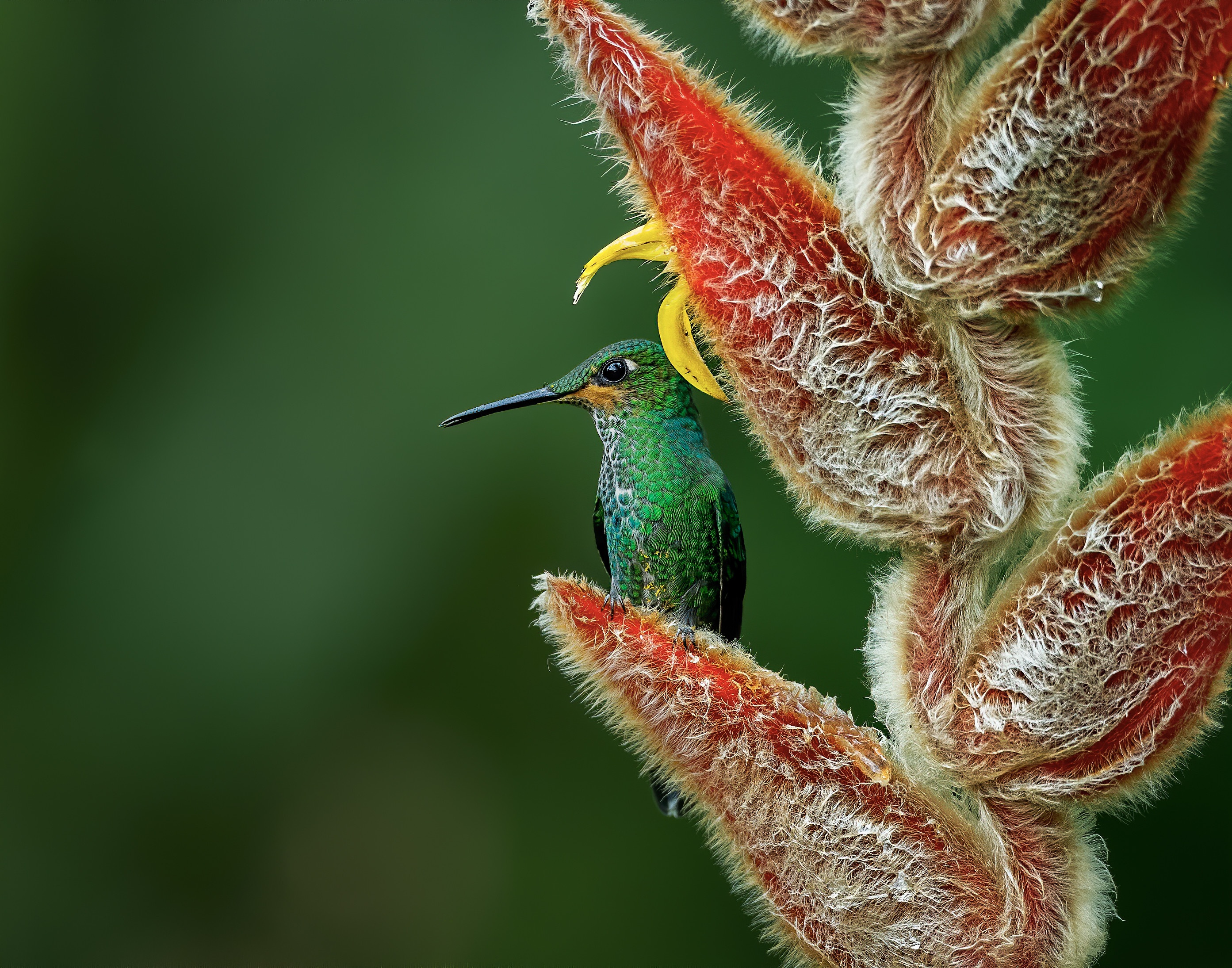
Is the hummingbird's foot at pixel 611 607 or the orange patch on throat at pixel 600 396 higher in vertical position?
the orange patch on throat at pixel 600 396

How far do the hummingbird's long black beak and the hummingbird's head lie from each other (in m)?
0.02

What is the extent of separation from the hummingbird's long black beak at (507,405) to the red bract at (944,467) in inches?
9.2

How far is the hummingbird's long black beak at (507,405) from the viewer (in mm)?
824

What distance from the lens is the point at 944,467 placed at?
0.56 meters

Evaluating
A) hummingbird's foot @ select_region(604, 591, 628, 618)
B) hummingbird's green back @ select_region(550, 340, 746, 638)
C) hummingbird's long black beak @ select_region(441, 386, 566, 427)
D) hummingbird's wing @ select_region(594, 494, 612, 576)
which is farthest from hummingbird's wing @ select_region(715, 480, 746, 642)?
hummingbird's foot @ select_region(604, 591, 628, 618)

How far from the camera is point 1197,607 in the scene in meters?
0.52

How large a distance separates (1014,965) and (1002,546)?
0.24 meters

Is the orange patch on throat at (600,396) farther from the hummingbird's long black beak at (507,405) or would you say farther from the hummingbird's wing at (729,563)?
the hummingbird's wing at (729,563)

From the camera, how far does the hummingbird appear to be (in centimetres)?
98

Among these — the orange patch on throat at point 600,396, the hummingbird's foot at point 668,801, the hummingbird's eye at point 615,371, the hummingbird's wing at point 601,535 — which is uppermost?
the hummingbird's eye at point 615,371

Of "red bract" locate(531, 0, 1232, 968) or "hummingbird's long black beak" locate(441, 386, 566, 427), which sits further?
"hummingbird's long black beak" locate(441, 386, 566, 427)

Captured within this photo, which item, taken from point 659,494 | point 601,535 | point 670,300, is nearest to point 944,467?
point 670,300

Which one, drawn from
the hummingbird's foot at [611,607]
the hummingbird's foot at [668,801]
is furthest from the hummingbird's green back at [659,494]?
the hummingbird's foot at [611,607]

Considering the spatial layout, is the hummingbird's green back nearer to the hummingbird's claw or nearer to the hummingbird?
the hummingbird
